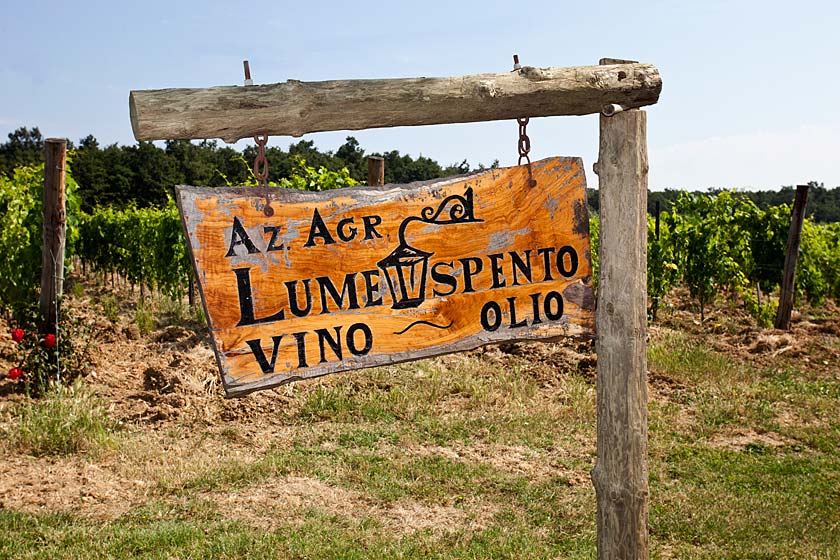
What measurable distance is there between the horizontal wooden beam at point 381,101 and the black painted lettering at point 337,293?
0.55 meters

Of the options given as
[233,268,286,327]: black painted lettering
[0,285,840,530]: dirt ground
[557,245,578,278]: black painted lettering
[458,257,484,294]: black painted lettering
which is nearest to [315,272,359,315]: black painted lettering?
[233,268,286,327]: black painted lettering

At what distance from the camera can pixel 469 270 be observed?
292cm

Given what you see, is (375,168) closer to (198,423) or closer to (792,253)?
(198,423)

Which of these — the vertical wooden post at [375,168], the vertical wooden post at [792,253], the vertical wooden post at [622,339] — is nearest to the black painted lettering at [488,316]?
the vertical wooden post at [622,339]

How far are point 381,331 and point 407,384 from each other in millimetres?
4870

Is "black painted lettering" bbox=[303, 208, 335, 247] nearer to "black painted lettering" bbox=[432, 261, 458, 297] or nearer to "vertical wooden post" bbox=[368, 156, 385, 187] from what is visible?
"black painted lettering" bbox=[432, 261, 458, 297]

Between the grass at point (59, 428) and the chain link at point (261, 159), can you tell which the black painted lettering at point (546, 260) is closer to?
the chain link at point (261, 159)

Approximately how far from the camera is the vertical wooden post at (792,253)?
10570mm

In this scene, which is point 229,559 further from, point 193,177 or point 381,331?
point 193,177

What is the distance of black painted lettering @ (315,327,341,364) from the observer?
8.93 feet

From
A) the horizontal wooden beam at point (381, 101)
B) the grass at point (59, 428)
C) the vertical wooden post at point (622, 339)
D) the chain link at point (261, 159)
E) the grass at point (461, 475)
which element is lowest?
the grass at point (461, 475)

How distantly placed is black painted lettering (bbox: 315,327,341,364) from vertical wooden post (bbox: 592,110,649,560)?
108cm

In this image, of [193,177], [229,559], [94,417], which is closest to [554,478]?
[229,559]

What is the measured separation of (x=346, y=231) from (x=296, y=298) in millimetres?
309
